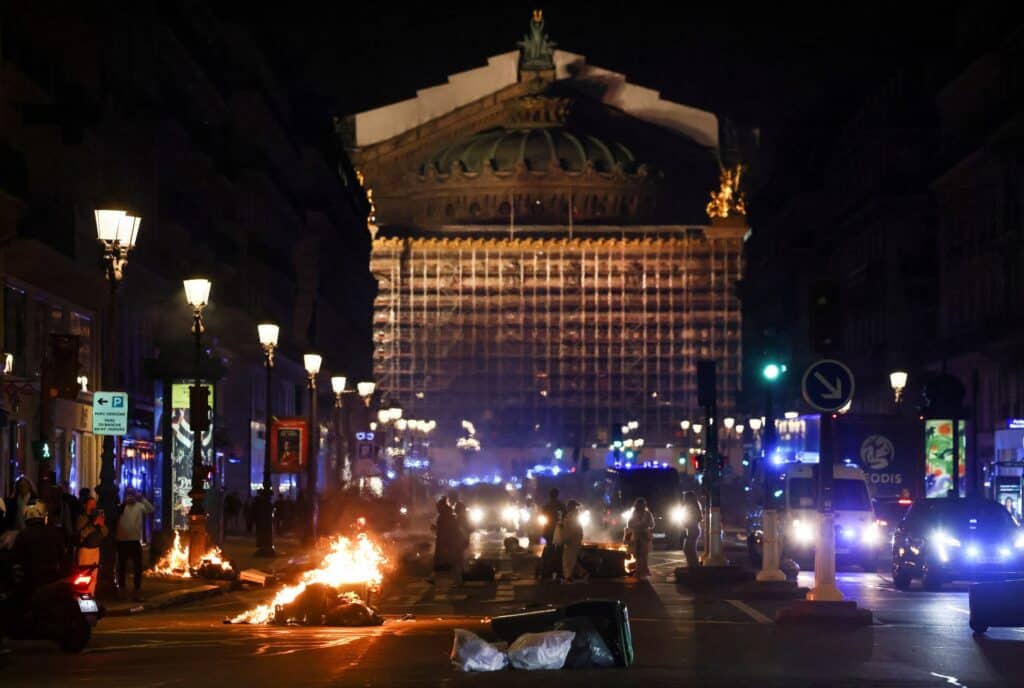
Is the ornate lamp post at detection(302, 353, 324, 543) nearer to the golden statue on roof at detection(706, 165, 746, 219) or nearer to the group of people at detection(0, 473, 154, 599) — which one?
the group of people at detection(0, 473, 154, 599)

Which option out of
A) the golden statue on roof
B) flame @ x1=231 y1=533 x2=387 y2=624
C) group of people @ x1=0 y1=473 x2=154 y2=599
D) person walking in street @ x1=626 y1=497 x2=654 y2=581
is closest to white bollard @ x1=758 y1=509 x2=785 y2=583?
person walking in street @ x1=626 y1=497 x2=654 y2=581

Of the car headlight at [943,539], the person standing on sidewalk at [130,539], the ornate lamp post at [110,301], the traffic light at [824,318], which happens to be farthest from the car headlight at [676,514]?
the traffic light at [824,318]

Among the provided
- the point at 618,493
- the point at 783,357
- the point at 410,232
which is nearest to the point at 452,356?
the point at 410,232

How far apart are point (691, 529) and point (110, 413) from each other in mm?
15548

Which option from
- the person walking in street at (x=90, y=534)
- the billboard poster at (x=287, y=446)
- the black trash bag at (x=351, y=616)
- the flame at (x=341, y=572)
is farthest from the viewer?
the billboard poster at (x=287, y=446)

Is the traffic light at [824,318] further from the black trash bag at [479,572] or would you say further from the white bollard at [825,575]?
the black trash bag at [479,572]

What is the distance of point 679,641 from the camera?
2378 cm

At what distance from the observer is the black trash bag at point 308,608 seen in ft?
85.7

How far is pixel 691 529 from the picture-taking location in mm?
43469

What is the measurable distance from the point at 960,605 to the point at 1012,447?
115 ft

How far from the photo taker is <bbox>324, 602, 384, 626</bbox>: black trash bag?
2608 centimetres

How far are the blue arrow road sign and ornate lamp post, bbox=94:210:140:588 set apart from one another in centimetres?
986

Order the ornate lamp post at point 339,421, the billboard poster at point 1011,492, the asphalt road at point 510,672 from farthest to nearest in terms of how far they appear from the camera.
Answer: the ornate lamp post at point 339,421 < the billboard poster at point 1011,492 < the asphalt road at point 510,672

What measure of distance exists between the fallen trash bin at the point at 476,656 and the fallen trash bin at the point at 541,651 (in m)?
0.12
